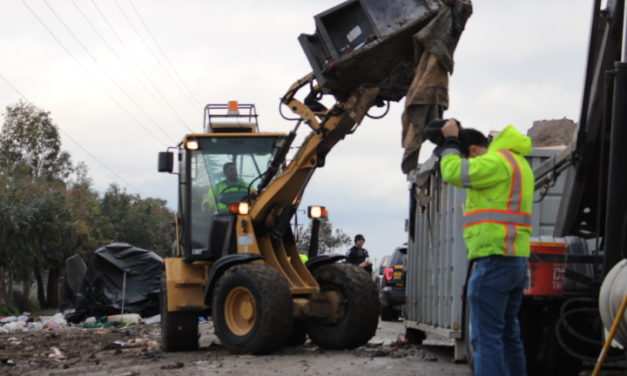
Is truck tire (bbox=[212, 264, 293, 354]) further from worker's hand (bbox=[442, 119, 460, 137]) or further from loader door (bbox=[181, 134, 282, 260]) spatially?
worker's hand (bbox=[442, 119, 460, 137])

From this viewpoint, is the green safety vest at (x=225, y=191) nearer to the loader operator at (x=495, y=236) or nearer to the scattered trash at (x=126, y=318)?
the loader operator at (x=495, y=236)

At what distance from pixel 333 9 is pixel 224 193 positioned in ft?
13.3

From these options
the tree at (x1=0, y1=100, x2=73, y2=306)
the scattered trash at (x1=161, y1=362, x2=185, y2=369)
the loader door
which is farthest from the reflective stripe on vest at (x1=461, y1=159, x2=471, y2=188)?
the tree at (x1=0, y1=100, x2=73, y2=306)

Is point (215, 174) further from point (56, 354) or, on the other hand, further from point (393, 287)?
point (393, 287)

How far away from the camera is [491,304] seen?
21.0 feet

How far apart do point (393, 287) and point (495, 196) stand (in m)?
13.3

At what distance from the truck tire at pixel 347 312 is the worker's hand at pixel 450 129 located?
6366 mm

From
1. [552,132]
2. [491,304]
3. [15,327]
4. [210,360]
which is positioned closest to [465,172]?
[491,304]

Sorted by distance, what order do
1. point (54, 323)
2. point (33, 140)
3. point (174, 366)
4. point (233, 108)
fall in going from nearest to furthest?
point (174, 366) < point (233, 108) < point (54, 323) < point (33, 140)

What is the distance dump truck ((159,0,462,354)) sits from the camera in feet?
38.6

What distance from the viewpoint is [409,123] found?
9648 mm

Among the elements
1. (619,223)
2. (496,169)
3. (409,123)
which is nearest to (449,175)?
(496,169)

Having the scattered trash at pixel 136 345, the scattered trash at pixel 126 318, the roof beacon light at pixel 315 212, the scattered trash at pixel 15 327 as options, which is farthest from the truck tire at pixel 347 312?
the scattered trash at pixel 126 318

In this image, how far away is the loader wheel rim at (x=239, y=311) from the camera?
40.2 feet
